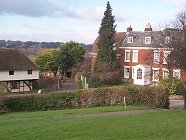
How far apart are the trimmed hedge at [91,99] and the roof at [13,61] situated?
80.9ft

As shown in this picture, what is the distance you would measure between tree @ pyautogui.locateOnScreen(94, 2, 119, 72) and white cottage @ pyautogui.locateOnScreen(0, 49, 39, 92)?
10.6m

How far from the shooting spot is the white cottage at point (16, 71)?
5108 centimetres

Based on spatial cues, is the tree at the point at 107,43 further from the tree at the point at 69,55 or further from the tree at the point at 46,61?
the tree at the point at 46,61

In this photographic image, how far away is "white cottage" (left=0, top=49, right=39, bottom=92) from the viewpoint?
51078 mm

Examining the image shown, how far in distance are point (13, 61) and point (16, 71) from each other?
195 cm

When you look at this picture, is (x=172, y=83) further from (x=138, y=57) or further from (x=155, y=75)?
(x=138, y=57)

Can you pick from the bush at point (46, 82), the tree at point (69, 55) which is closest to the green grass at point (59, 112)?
the bush at point (46, 82)

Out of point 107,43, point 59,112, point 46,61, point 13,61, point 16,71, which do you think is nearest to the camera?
point 59,112

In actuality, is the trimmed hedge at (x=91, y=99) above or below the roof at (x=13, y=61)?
below

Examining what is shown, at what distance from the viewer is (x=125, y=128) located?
1417cm

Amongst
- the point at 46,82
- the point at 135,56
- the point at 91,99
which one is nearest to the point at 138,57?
the point at 135,56

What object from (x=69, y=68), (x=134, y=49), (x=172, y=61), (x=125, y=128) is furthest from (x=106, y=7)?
(x=125, y=128)

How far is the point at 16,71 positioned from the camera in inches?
2060

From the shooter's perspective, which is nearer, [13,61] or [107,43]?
[13,61]
